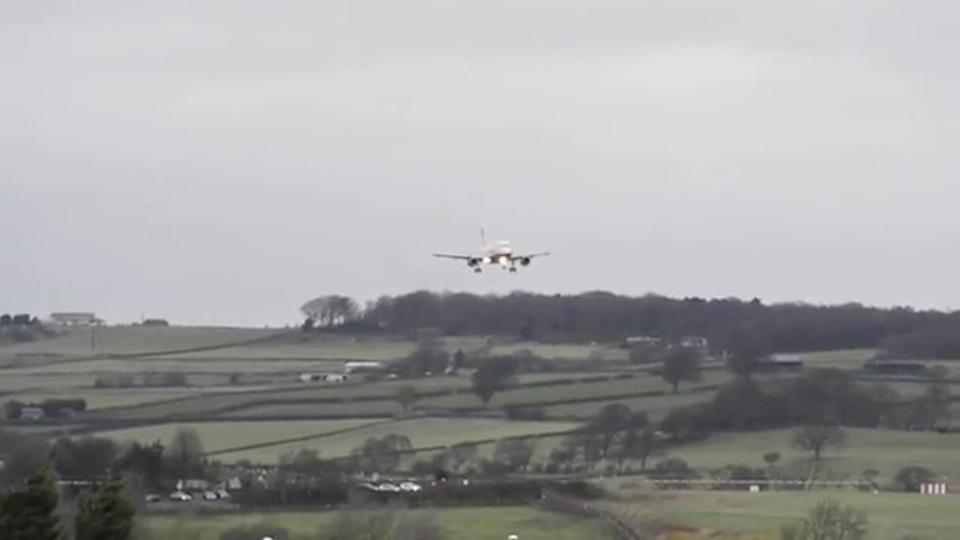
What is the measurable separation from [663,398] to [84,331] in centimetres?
7451

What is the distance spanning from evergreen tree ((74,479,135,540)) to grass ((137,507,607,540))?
23.9 metres

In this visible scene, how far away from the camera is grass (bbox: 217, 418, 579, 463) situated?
9988cm

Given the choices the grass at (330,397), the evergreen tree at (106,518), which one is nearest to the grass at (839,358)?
the grass at (330,397)

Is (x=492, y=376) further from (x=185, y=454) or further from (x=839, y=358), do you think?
(x=185, y=454)

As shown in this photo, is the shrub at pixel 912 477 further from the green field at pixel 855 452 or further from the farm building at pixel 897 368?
the farm building at pixel 897 368

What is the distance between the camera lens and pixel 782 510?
78375 millimetres

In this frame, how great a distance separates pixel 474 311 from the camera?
178 meters

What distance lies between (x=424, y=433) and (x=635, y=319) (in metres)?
64.7

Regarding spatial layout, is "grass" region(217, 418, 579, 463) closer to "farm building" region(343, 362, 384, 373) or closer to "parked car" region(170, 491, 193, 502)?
"parked car" region(170, 491, 193, 502)

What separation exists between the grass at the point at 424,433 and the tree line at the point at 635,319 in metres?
36.4

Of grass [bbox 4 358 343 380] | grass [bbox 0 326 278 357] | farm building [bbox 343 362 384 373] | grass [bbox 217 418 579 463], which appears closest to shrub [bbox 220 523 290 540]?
grass [bbox 217 418 579 463]

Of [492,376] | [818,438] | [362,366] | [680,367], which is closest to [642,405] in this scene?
[818,438]

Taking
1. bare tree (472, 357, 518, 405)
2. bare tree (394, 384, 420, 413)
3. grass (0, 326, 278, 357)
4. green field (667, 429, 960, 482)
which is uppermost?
grass (0, 326, 278, 357)

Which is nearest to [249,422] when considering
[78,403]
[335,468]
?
[78,403]
